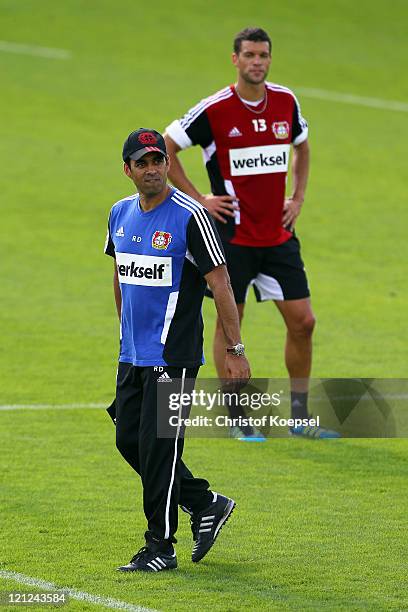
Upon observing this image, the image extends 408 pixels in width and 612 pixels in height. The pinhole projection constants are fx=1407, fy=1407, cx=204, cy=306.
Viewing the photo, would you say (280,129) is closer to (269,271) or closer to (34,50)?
(269,271)

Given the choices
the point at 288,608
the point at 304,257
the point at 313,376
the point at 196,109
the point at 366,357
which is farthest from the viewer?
the point at 304,257

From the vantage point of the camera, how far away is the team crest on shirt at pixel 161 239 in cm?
720

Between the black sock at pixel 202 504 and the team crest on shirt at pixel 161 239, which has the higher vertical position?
the team crest on shirt at pixel 161 239

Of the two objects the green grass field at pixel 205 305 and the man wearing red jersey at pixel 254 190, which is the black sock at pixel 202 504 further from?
the man wearing red jersey at pixel 254 190

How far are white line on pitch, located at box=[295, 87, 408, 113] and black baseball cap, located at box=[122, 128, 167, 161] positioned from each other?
62.3 ft

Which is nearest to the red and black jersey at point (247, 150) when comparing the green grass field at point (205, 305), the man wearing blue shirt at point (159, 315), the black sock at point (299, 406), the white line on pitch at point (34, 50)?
the black sock at point (299, 406)

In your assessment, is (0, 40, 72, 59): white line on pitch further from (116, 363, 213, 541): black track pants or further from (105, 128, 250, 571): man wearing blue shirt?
(116, 363, 213, 541): black track pants

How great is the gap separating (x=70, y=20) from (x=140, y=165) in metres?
24.3

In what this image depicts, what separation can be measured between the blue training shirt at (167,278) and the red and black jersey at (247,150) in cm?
322

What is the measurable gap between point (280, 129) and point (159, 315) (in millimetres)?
3664

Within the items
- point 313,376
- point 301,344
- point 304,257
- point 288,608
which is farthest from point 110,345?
point 288,608

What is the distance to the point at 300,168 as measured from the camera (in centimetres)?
1117

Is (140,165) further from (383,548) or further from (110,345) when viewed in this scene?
(110,345)

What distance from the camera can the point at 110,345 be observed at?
1319 cm
